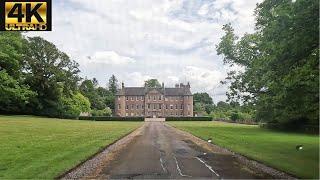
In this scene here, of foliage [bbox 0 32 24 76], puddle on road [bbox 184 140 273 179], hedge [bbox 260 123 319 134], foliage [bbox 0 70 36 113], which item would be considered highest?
foliage [bbox 0 32 24 76]

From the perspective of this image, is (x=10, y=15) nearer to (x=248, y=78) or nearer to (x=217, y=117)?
(x=248, y=78)

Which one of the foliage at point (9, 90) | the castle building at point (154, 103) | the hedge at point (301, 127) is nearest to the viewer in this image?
the hedge at point (301, 127)

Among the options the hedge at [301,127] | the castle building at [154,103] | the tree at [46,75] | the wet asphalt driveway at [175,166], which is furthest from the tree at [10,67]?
the castle building at [154,103]

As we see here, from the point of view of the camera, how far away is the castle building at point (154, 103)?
16950 centimetres

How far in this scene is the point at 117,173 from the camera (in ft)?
60.2

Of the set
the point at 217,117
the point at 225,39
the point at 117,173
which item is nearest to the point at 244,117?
the point at 217,117

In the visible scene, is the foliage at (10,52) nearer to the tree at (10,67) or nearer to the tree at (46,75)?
the tree at (10,67)

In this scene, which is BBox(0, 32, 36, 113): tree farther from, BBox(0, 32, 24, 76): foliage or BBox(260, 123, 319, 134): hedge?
BBox(260, 123, 319, 134): hedge

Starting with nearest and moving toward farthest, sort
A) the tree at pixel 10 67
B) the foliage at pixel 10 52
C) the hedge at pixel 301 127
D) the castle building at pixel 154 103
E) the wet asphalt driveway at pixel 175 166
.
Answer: the wet asphalt driveway at pixel 175 166 → the hedge at pixel 301 127 → the tree at pixel 10 67 → the foliage at pixel 10 52 → the castle building at pixel 154 103

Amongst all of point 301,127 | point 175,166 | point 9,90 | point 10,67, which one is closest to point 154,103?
point 10,67

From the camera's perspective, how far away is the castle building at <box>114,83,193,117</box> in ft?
556

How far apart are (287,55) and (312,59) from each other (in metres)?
1.86

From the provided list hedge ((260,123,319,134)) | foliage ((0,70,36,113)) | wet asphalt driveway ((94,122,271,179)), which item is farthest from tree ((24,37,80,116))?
wet asphalt driveway ((94,122,271,179))

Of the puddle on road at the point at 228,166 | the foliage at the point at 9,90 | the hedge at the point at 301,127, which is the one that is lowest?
the puddle on road at the point at 228,166
